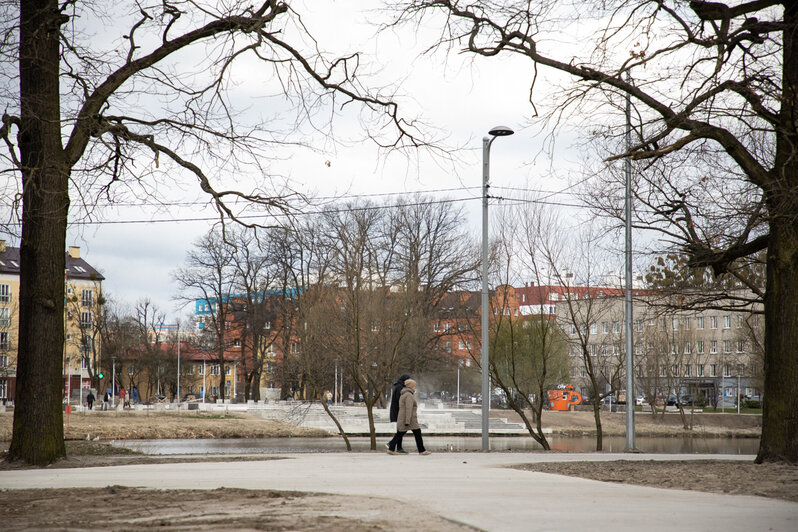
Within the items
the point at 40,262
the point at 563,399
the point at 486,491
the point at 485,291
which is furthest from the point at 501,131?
the point at 563,399

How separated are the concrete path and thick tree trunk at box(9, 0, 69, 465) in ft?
4.43

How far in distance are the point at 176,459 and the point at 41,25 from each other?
7772mm

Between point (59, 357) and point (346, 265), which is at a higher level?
point (346, 265)

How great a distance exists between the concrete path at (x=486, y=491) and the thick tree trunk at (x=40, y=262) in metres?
1.35

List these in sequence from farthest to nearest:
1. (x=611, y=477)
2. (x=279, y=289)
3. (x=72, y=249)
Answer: (x=72, y=249)
(x=279, y=289)
(x=611, y=477)

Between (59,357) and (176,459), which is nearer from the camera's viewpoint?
(59,357)

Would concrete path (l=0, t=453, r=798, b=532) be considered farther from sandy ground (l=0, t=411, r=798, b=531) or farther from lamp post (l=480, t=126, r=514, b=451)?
lamp post (l=480, t=126, r=514, b=451)

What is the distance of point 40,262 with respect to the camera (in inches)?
525

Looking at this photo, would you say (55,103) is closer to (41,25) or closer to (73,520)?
(41,25)

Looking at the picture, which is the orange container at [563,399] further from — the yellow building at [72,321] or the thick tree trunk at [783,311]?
the thick tree trunk at [783,311]

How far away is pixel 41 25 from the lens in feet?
42.1

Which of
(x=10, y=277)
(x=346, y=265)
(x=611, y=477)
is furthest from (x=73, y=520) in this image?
(x=10, y=277)

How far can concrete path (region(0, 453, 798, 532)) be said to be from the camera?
648 centimetres

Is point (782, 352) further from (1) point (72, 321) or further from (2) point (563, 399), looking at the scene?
(1) point (72, 321)
